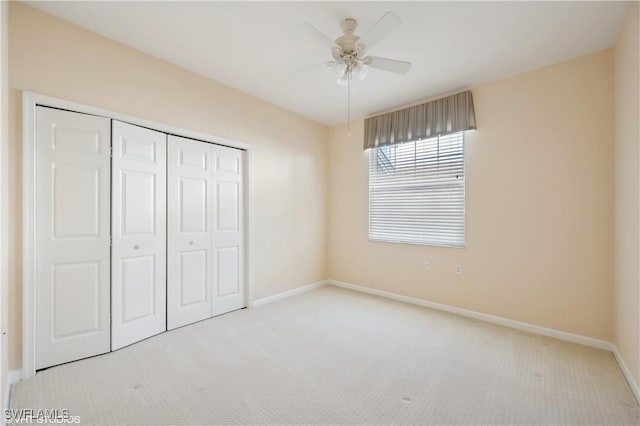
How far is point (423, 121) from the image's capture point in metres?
3.75

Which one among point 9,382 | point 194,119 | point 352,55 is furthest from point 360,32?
point 9,382

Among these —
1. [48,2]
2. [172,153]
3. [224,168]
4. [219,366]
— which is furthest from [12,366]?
[48,2]

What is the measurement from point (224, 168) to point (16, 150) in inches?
70.2

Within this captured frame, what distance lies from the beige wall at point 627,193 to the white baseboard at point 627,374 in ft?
0.14

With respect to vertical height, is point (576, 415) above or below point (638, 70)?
below

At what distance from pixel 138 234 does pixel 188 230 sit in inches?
20.1

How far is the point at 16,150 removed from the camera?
2092 millimetres

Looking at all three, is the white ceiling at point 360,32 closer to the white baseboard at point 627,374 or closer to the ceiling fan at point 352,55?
the ceiling fan at point 352,55

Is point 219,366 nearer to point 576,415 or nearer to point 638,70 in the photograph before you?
point 576,415

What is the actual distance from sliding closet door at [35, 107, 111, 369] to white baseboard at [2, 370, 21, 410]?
14 cm

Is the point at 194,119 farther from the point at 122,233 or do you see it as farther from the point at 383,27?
the point at 383,27

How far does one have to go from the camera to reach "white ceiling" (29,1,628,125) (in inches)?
84.3

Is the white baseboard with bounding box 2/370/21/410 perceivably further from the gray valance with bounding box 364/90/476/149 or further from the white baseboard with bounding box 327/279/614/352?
the gray valance with bounding box 364/90/476/149

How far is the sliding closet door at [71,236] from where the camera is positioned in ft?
7.30
